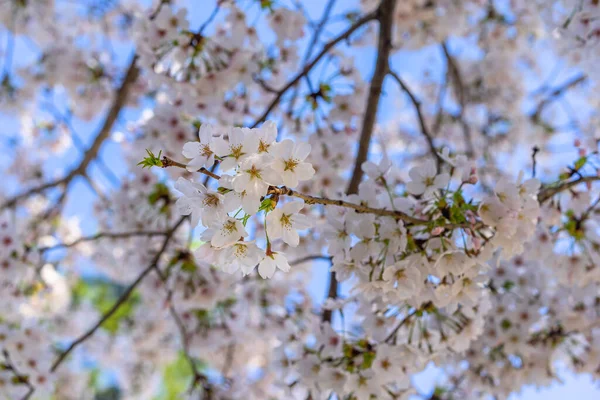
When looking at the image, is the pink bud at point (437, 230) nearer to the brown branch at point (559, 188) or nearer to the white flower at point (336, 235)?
the white flower at point (336, 235)

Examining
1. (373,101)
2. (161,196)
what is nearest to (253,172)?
(373,101)

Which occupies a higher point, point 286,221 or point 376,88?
point 376,88

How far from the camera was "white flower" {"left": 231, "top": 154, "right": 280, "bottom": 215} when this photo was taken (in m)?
0.99

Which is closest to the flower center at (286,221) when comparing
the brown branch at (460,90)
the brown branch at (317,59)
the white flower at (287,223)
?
the white flower at (287,223)

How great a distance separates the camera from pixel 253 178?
1.00 meters

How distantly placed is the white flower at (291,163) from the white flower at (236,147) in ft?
0.15

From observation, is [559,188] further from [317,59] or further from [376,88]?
[317,59]

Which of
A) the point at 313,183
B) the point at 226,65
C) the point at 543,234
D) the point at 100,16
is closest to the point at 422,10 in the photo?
the point at 313,183

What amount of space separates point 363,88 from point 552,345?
1414 mm

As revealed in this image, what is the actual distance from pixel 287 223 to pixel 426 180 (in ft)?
1.59

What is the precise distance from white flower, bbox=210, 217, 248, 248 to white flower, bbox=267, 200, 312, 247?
58 mm

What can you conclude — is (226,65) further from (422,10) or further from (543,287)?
(422,10)

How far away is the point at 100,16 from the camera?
497 centimetres

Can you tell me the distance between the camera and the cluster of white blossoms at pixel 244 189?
100 cm
